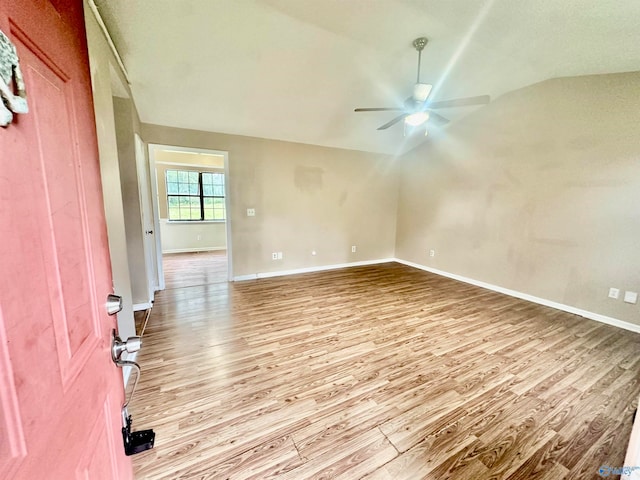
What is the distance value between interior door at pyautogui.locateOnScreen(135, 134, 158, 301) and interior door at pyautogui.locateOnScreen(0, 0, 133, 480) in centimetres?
274

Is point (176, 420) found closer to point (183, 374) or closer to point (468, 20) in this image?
point (183, 374)

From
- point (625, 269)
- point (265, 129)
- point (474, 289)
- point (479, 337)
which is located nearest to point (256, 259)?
point (265, 129)

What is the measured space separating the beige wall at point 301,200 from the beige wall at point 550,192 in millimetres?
1300

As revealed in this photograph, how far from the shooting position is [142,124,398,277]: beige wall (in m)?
4.00

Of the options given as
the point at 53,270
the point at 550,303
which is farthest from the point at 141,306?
the point at 550,303

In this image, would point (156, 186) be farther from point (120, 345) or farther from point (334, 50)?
point (120, 345)

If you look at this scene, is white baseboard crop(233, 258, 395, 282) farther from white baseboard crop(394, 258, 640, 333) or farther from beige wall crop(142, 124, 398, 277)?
white baseboard crop(394, 258, 640, 333)

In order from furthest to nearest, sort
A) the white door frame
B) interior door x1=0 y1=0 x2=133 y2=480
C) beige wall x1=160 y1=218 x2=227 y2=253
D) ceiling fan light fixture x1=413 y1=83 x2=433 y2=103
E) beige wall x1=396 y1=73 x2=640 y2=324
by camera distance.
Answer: beige wall x1=160 y1=218 x2=227 y2=253
the white door frame
beige wall x1=396 y1=73 x2=640 y2=324
ceiling fan light fixture x1=413 y1=83 x2=433 y2=103
interior door x1=0 y1=0 x2=133 y2=480

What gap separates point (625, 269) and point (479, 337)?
1.89 m

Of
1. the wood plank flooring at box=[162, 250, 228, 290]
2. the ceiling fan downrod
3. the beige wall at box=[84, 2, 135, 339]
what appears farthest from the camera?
the wood plank flooring at box=[162, 250, 228, 290]

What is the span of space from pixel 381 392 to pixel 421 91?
2780mm

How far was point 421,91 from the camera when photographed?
8.57 ft

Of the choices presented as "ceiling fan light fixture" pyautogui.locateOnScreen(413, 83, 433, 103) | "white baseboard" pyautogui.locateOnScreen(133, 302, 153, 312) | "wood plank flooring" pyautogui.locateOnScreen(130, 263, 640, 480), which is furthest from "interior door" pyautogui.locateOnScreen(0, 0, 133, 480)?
"white baseboard" pyautogui.locateOnScreen(133, 302, 153, 312)

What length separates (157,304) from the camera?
10.7 ft
